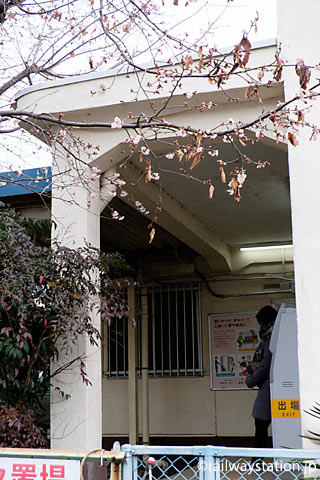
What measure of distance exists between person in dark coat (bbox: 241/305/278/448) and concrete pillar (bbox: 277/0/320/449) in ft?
5.86

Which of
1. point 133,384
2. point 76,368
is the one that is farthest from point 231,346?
point 76,368

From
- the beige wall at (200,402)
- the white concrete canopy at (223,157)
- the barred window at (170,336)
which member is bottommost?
the beige wall at (200,402)

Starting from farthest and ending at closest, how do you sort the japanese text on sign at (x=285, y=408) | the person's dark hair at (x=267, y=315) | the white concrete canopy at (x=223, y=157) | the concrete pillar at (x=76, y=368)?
the person's dark hair at (x=267, y=315), the japanese text on sign at (x=285, y=408), the concrete pillar at (x=76, y=368), the white concrete canopy at (x=223, y=157)

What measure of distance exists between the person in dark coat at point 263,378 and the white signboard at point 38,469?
370 cm

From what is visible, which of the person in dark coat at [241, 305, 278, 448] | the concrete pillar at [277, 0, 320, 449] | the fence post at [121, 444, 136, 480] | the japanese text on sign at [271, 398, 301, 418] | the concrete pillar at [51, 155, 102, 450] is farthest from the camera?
the person in dark coat at [241, 305, 278, 448]

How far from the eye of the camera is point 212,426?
10289mm

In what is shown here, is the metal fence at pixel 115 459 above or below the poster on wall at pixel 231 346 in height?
below

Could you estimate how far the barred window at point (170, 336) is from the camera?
10.6m

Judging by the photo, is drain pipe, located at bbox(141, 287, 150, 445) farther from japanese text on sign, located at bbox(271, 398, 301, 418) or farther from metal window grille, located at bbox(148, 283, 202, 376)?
japanese text on sign, located at bbox(271, 398, 301, 418)

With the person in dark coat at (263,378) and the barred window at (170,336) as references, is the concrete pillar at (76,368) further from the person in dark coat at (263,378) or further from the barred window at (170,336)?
the barred window at (170,336)

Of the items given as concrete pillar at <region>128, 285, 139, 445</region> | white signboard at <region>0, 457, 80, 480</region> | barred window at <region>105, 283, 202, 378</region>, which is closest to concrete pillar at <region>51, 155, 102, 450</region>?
white signboard at <region>0, 457, 80, 480</region>

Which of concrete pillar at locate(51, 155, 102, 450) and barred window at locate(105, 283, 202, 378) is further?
barred window at locate(105, 283, 202, 378)

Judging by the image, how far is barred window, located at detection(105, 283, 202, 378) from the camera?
10.6m

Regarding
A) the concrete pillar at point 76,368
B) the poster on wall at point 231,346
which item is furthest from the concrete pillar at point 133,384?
the concrete pillar at point 76,368
